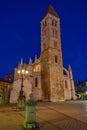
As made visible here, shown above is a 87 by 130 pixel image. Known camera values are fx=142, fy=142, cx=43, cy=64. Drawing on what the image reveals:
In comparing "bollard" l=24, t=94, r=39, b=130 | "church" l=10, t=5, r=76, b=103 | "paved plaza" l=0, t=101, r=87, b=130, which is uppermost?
"church" l=10, t=5, r=76, b=103

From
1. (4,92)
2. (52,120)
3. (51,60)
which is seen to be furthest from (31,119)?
(51,60)

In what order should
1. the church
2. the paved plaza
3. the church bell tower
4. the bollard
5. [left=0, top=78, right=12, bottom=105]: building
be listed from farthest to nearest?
the church bell tower
the church
[left=0, top=78, right=12, bottom=105]: building
the paved plaza
the bollard

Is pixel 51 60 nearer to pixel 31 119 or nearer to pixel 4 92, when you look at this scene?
pixel 4 92

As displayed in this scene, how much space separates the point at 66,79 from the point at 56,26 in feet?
58.1

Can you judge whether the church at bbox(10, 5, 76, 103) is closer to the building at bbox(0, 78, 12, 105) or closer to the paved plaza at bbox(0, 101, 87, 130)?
the building at bbox(0, 78, 12, 105)

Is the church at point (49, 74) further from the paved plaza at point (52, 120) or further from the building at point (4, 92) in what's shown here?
the paved plaza at point (52, 120)

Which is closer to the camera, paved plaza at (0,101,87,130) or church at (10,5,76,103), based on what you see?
paved plaza at (0,101,87,130)

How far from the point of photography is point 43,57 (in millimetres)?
43688

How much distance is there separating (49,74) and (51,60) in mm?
4192

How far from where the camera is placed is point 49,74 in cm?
3953

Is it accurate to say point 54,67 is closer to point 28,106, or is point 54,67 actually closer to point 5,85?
point 5,85

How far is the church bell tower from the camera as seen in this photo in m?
38.9

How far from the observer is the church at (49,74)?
125 feet

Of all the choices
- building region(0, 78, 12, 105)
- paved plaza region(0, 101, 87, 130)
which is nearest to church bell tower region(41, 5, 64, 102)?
building region(0, 78, 12, 105)
